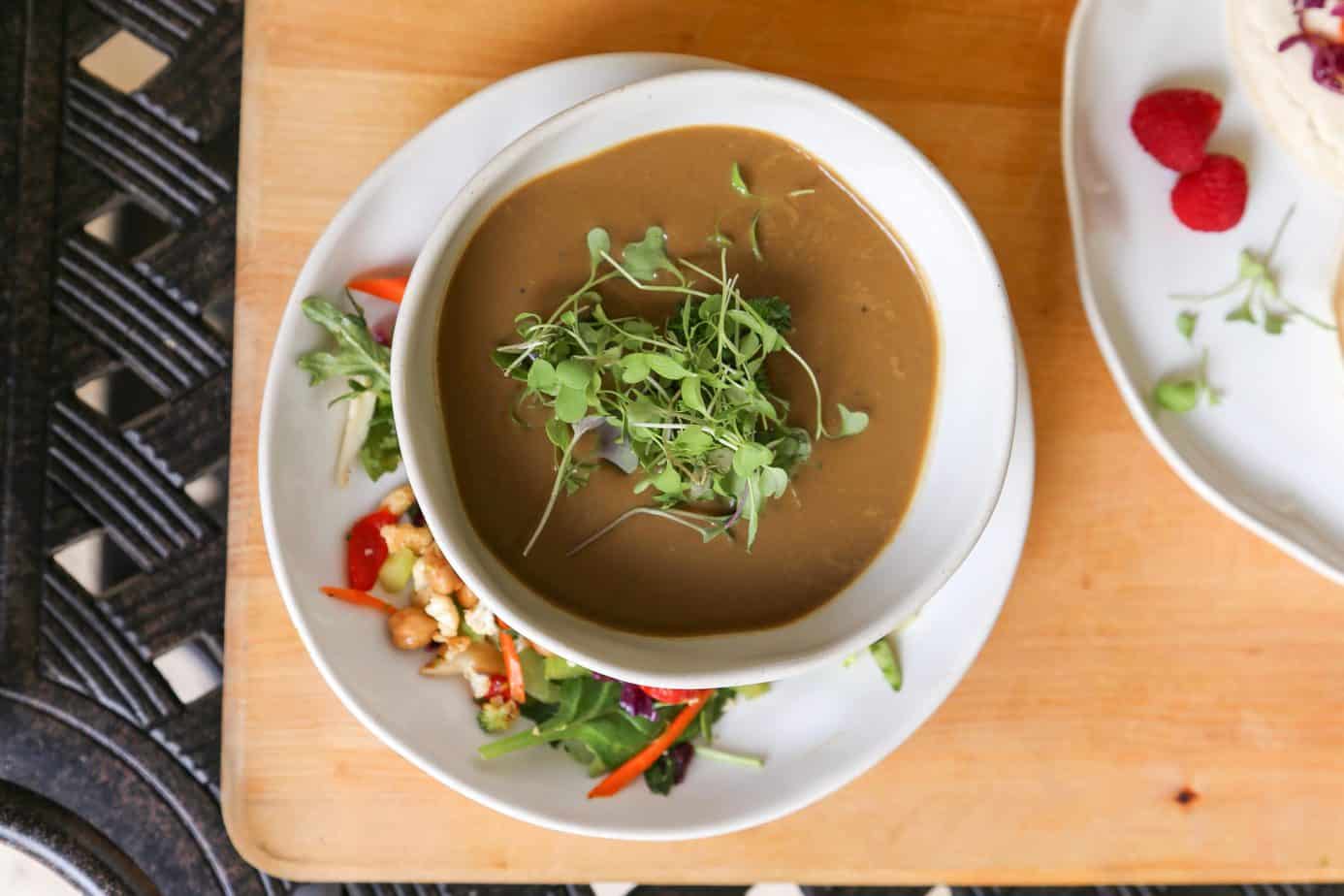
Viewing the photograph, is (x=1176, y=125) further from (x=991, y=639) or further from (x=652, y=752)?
(x=652, y=752)

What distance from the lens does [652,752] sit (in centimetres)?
146

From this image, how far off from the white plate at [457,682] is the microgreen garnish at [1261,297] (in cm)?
37

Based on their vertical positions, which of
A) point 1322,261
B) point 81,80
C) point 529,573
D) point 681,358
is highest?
point 81,80

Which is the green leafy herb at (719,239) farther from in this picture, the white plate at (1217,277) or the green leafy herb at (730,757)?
the green leafy herb at (730,757)

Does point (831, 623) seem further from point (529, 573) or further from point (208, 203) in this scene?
point (208, 203)

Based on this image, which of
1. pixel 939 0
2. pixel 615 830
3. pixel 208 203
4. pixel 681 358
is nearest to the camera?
pixel 681 358

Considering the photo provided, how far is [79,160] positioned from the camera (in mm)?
1705

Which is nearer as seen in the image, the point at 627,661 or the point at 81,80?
the point at 627,661

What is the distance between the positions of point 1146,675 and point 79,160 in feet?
5.98

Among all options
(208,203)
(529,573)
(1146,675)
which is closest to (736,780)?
(529,573)

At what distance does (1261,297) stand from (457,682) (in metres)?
1.28

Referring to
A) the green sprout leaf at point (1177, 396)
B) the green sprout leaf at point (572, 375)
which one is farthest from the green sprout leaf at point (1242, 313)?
the green sprout leaf at point (572, 375)

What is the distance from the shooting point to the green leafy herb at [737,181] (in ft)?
4.07

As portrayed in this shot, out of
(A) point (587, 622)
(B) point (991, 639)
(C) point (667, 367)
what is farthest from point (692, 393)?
(B) point (991, 639)
